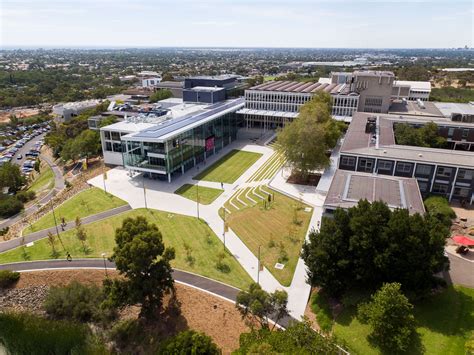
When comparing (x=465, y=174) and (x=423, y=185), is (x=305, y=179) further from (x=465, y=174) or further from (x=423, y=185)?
(x=465, y=174)

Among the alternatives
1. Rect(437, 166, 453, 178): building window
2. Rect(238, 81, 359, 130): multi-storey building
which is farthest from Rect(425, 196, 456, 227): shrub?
Rect(238, 81, 359, 130): multi-storey building

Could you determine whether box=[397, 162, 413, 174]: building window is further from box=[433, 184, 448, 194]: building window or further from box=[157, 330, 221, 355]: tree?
box=[157, 330, 221, 355]: tree

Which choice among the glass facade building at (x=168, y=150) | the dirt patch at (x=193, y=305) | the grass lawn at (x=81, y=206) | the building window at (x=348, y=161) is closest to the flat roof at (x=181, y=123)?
the glass facade building at (x=168, y=150)

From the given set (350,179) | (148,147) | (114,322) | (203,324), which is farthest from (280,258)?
(148,147)

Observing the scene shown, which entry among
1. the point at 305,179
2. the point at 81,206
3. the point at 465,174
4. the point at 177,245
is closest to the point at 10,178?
the point at 81,206

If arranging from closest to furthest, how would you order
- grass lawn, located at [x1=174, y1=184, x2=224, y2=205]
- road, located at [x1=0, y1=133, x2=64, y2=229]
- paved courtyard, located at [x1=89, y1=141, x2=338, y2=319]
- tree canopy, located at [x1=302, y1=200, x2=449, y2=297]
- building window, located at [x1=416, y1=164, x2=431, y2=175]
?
tree canopy, located at [x1=302, y1=200, x2=449, y2=297] → paved courtyard, located at [x1=89, y1=141, x2=338, y2=319] → building window, located at [x1=416, y1=164, x2=431, y2=175] → road, located at [x1=0, y1=133, x2=64, y2=229] → grass lawn, located at [x1=174, y1=184, x2=224, y2=205]

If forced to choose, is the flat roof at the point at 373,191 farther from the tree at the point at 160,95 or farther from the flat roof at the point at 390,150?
the tree at the point at 160,95
